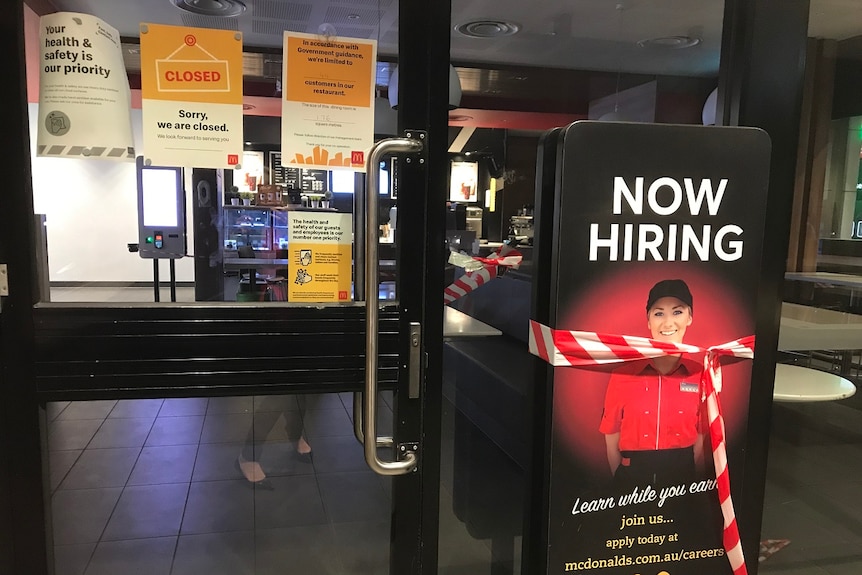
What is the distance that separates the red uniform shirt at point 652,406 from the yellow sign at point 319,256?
0.70 meters

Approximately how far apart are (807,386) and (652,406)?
149 cm

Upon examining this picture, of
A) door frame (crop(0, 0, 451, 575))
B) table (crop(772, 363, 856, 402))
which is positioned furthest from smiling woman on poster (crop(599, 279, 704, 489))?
table (crop(772, 363, 856, 402))

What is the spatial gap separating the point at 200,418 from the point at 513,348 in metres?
2.24

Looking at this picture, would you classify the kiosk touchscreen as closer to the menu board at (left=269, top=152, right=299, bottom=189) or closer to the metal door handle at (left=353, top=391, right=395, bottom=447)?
the menu board at (left=269, top=152, right=299, bottom=189)

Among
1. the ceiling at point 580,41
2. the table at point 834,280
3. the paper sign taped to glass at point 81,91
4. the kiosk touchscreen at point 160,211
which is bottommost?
the table at point 834,280

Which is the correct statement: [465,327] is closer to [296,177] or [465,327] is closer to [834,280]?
[296,177]

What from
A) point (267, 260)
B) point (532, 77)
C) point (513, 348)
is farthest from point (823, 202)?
point (267, 260)

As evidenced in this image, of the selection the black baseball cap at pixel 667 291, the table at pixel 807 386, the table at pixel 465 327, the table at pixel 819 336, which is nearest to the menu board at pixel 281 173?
the black baseball cap at pixel 667 291

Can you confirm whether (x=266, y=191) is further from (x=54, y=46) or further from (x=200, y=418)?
(x=200, y=418)

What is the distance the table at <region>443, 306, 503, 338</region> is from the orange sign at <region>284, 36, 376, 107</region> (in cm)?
197

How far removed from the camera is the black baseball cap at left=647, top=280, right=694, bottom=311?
1468 mm

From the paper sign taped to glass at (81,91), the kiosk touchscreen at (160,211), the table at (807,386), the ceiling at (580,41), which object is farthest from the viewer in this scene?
the ceiling at (580,41)

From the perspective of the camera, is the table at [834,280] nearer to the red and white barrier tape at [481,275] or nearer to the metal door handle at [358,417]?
the red and white barrier tape at [481,275]

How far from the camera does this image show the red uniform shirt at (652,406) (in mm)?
1472
